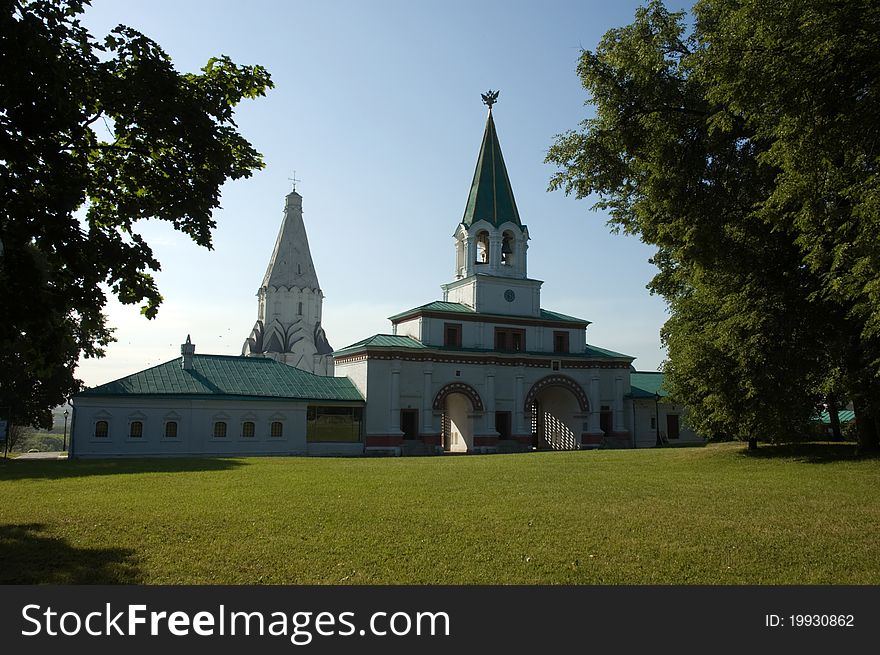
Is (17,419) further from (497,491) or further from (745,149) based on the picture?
(745,149)

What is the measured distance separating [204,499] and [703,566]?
1042 centimetres

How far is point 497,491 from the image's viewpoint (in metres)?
16.5

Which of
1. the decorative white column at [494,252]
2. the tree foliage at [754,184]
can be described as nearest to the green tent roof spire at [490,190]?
the decorative white column at [494,252]

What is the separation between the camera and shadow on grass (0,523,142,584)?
7934mm

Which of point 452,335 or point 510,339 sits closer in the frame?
point 452,335

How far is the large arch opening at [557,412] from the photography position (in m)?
47.4

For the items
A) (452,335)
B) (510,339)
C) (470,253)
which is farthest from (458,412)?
(470,253)

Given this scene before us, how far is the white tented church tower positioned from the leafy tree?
59.8 m

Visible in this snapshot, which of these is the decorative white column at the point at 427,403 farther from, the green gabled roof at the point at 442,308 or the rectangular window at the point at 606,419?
the rectangular window at the point at 606,419

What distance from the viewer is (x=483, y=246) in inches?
1953

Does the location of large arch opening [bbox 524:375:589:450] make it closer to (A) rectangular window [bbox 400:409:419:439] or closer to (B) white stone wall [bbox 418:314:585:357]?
(B) white stone wall [bbox 418:314:585:357]

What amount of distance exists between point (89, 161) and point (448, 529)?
8439mm

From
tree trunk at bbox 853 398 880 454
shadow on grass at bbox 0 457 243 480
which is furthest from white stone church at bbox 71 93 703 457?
tree trunk at bbox 853 398 880 454

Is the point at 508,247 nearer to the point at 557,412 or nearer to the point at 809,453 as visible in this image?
the point at 557,412
